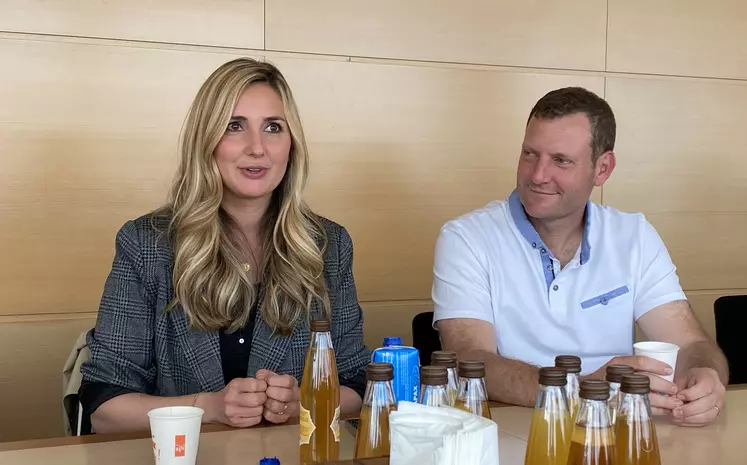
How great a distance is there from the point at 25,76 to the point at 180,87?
1.54 ft

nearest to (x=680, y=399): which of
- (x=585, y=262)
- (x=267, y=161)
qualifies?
(x=585, y=262)

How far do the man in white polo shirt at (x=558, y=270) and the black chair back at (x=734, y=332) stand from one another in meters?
0.43

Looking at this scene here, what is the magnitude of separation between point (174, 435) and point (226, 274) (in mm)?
A: 694

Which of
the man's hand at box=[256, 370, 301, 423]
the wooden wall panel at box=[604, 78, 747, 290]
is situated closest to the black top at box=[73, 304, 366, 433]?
the man's hand at box=[256, 370, 301, 423]

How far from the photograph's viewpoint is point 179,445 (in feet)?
4.28

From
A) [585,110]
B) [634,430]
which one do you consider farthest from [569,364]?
[585,110]

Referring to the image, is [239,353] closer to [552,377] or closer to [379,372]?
[379,372]

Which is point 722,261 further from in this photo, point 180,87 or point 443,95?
point 180,87

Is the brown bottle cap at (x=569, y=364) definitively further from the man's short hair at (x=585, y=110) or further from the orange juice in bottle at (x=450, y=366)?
the man's short hair at (x=585, y=110)

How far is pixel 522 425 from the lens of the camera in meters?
1.64

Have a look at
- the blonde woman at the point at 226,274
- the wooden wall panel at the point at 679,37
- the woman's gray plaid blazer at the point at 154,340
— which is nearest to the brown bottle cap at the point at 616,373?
the blonde woman at the point at 226,274

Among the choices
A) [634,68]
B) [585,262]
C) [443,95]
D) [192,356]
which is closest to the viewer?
[192,356]

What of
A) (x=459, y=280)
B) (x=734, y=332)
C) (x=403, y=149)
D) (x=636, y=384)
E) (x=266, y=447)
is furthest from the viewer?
(x=403, y=149)

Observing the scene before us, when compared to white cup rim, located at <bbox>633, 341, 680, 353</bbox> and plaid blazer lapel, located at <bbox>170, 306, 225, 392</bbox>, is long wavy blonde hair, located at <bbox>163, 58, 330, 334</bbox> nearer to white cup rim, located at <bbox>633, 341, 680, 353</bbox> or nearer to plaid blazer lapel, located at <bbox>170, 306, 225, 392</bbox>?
plaid blazer lapel, located at <bbox>170, 306, 225, 392</bbox>
